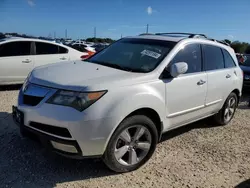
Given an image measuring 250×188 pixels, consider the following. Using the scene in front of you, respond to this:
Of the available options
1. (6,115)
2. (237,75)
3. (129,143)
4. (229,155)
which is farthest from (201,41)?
(6,115)

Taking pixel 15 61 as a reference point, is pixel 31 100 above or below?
above

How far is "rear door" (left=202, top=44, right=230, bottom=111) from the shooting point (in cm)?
454

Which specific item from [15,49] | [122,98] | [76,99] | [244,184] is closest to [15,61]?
[15,49]

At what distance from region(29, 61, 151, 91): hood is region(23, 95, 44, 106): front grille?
18 cm

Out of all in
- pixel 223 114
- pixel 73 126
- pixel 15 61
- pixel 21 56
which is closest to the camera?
pixel 73 126

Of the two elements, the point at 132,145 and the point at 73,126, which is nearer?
the point at 73,126

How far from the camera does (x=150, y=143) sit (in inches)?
139

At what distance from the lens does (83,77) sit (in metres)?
3.18

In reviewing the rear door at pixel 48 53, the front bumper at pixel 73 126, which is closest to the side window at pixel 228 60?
the front bumper at pixel 73 126

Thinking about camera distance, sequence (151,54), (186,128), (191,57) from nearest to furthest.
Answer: (151,54)
(191,57)
(186,128)

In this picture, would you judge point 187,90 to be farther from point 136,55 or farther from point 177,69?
point 136,55

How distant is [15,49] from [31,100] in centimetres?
462

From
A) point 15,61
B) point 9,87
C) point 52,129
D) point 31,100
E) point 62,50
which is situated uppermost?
point 62,50

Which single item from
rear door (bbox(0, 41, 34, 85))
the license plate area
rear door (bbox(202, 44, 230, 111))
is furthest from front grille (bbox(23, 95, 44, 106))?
rear door (bbox(0, 41, 34, 85))
